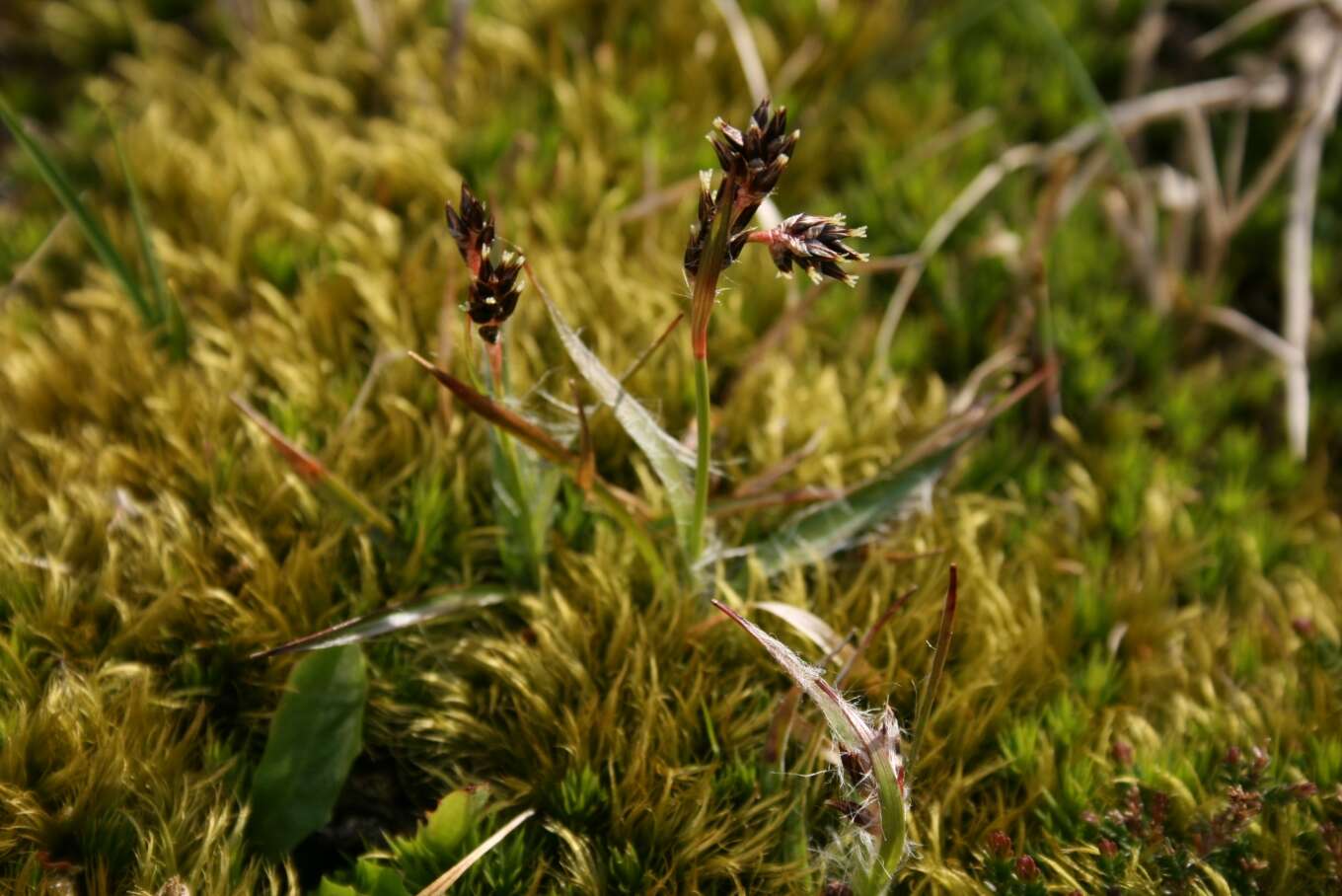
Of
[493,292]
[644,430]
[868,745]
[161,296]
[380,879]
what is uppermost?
[493,292]

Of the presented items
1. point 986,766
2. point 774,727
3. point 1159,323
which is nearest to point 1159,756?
point 986,766

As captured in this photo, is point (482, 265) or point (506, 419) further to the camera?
point (506, 419)

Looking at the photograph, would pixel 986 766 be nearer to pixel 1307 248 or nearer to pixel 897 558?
pixel 897 558

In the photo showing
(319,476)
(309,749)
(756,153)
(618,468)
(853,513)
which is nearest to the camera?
(756,153)

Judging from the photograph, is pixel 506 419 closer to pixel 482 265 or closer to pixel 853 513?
pixel 482 265

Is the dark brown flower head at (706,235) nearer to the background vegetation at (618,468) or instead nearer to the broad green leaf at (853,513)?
the background vegetation at (618,468)

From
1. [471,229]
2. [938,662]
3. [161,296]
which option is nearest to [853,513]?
[938,662]

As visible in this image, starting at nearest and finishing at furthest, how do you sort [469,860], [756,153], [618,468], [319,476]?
[756,153] → [469,860] → [319,476] → [618,468]
